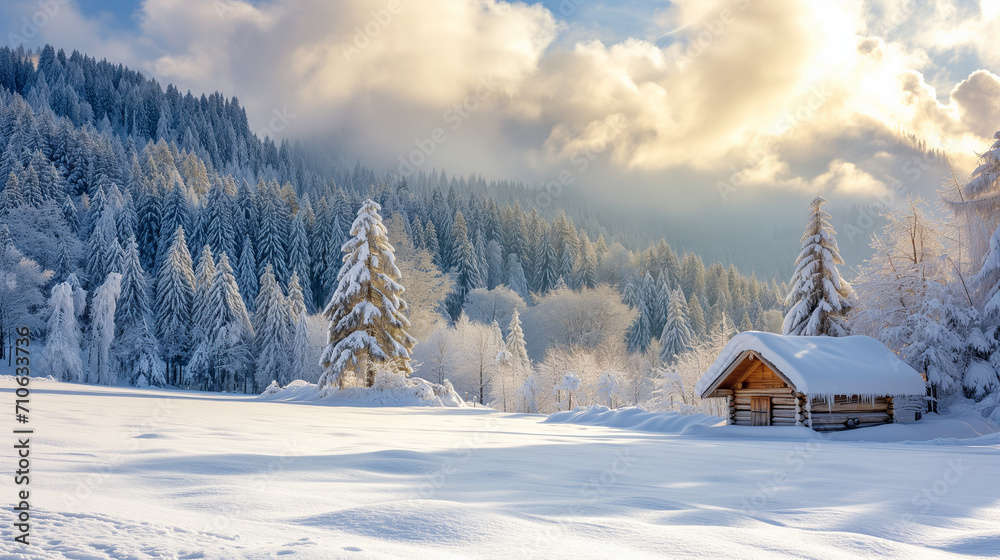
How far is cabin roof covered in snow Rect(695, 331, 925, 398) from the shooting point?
18922 mm

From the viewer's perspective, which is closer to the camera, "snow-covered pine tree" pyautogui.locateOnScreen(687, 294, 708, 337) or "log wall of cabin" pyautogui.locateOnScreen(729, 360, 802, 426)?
"log wall of cabin" pyautogui.locateOnScreen(729, 360, 802, 426)

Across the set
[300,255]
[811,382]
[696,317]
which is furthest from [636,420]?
[696,317]

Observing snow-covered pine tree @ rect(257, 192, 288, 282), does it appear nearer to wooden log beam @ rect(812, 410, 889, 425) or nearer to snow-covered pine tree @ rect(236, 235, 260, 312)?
snow-covered pine tree @ rect(236, 235, 260, 312)

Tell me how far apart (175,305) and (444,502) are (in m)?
66.5

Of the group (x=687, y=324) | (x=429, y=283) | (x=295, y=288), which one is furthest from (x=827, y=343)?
(x=295, y=288)

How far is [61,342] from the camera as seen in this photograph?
142 feet

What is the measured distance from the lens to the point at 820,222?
1156 inches

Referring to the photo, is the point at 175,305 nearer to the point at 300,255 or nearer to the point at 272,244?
the point at 272,244

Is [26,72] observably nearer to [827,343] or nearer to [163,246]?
[163,246]

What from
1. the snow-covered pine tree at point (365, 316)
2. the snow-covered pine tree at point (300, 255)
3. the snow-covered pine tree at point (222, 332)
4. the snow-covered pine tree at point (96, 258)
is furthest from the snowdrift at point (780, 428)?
the snow-covered pine tree at point (96, 258)

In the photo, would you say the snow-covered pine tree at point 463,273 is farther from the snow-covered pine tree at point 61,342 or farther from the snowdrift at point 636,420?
the snowdrift at point 636,420

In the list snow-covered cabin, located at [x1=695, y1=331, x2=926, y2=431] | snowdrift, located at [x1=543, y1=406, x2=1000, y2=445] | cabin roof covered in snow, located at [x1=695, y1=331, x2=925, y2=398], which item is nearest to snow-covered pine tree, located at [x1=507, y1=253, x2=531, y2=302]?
snowdrift, located at [x1=543, y1=406, x2=1000, y2=445]

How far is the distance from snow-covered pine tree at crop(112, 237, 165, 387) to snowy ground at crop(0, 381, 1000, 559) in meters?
56.7

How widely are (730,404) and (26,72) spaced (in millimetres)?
190426
